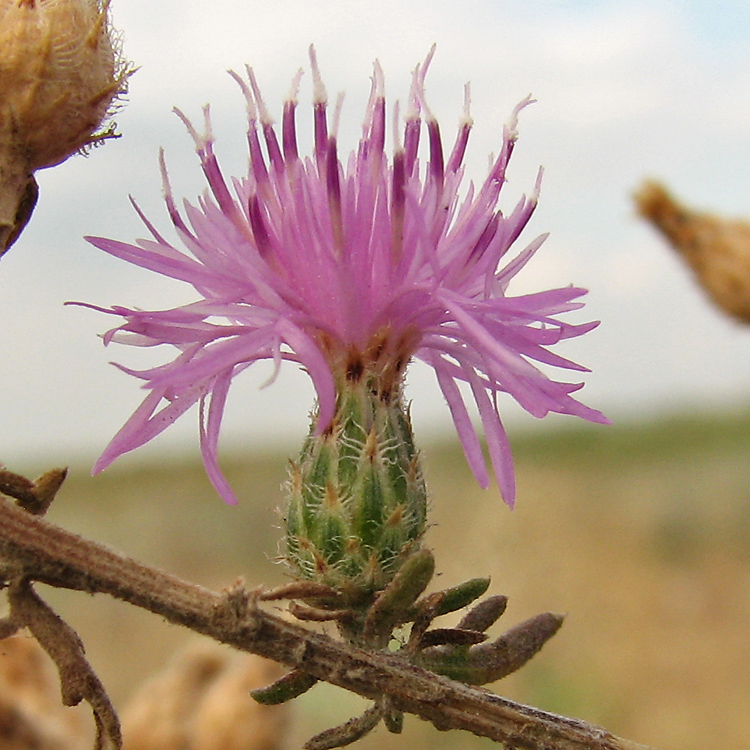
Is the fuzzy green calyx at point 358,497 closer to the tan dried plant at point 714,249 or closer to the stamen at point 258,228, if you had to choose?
the stamen at point 258,228

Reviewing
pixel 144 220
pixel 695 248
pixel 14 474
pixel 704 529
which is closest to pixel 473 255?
pixel 144 220

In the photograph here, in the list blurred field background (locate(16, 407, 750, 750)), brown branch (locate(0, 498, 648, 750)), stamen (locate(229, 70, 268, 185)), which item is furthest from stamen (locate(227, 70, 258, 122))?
blurred field background (locate(16, 407, 750, 750))

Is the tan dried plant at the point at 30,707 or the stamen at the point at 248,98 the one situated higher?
the stamen at the point at 248,98

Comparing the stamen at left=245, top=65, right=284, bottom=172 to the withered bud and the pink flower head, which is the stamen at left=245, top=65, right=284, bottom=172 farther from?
the withered bud

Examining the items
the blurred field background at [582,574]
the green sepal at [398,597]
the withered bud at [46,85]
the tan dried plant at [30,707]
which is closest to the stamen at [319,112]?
the withered bud at [46,85]

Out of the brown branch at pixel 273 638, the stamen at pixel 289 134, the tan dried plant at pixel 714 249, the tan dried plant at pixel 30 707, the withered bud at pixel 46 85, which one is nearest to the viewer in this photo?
the brown branch at pixel 273 638

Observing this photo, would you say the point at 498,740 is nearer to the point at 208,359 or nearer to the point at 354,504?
the point at 354,504
